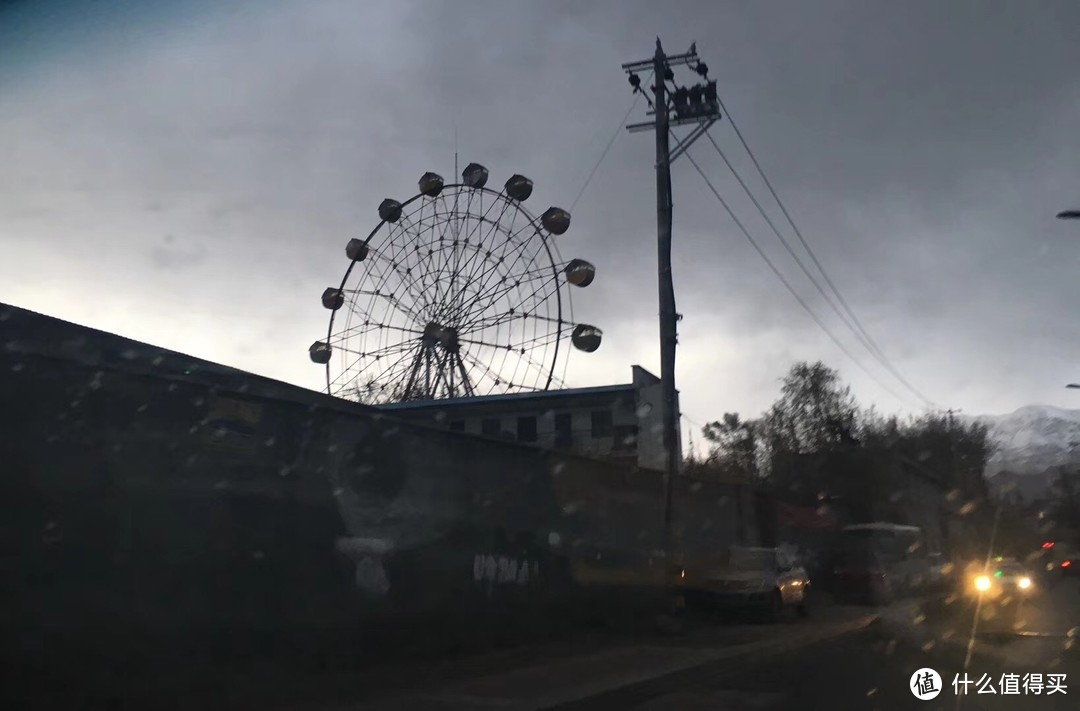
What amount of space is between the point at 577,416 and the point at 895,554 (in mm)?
18813

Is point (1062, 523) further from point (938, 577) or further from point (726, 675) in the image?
point (726, 675)

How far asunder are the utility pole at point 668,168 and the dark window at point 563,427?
2717cm

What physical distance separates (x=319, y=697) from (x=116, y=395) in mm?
3932

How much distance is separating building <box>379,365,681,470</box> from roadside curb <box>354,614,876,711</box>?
92.4 ft

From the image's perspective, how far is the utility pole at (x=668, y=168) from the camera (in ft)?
58.3

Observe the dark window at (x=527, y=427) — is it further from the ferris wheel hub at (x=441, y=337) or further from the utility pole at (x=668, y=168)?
the utility pole at (x=668, y=168)

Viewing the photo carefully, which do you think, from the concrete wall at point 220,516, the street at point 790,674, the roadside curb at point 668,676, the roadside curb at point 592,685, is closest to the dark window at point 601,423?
the street at point 790,674

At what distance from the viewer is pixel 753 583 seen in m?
20.1

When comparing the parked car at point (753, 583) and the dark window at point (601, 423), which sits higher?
the dark window at point (601, 423)

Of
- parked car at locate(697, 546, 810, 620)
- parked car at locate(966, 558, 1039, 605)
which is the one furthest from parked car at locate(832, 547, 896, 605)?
parked car at locate(697, 546, 810, 620)

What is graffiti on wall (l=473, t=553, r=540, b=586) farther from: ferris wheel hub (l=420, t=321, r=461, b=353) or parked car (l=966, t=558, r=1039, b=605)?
ferris wheel hub (l=420, t=321, r=461, b=353)

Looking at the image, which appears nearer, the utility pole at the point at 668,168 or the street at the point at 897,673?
the street at the point at 897,673

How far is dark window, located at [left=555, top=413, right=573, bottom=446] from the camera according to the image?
4625cm

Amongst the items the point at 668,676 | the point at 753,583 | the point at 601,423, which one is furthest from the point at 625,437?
the point at 668,676
